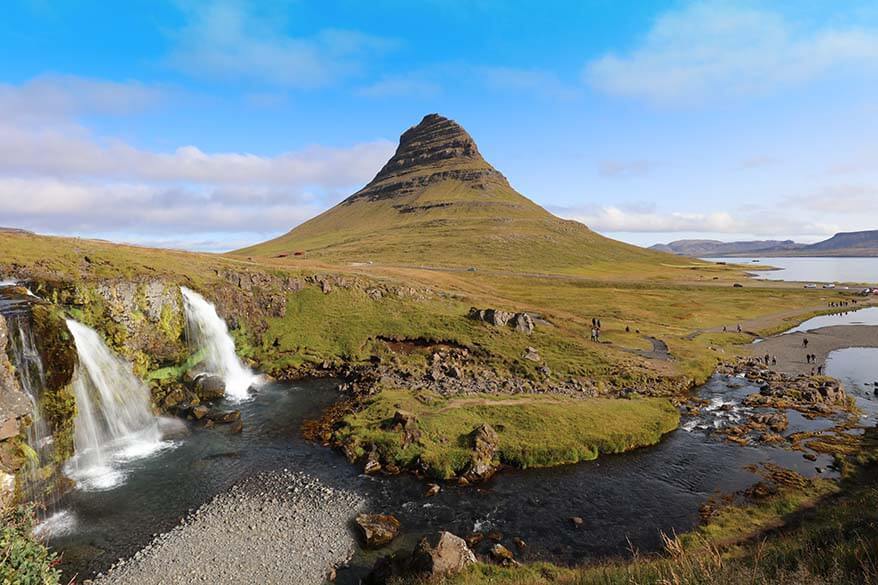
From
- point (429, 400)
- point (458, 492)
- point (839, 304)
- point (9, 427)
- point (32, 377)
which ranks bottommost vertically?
point (458, 492)

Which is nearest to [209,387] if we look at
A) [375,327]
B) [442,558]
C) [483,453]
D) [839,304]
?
[375,327]

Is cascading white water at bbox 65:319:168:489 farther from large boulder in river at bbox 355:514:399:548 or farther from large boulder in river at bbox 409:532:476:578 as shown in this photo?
large boulder in river at bbox 409:532:476:578

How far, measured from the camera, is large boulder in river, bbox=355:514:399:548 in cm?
2434

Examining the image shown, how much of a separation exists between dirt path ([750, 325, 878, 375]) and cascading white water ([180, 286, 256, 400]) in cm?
7511

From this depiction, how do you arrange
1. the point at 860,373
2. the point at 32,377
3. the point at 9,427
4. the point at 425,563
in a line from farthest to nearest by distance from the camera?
the point at 860,373 → the point at 32,377 → the point at 9,427 → the point at 425,563

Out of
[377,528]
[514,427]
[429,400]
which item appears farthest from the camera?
[429,400]

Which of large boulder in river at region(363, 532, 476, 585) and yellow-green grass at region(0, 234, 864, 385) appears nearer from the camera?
large boulder in river at region(363, 532, 476, 585)

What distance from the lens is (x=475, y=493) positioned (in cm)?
3006

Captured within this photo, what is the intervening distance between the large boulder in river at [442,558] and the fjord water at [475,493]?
4138mm

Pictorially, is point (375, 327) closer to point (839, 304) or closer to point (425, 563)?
point (425, 563)

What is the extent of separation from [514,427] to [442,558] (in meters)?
19.4

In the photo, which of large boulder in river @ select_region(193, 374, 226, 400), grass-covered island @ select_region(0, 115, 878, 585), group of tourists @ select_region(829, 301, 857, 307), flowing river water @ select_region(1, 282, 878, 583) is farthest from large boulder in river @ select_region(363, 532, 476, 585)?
A: group of tourists @ select_region(829, 301, 857, 307)

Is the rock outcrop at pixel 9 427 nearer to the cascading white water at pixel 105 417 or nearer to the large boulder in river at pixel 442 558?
the cascading white water at pixel 105 417

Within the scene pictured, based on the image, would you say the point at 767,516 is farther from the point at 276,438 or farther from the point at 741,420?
→ the point at 276,438
